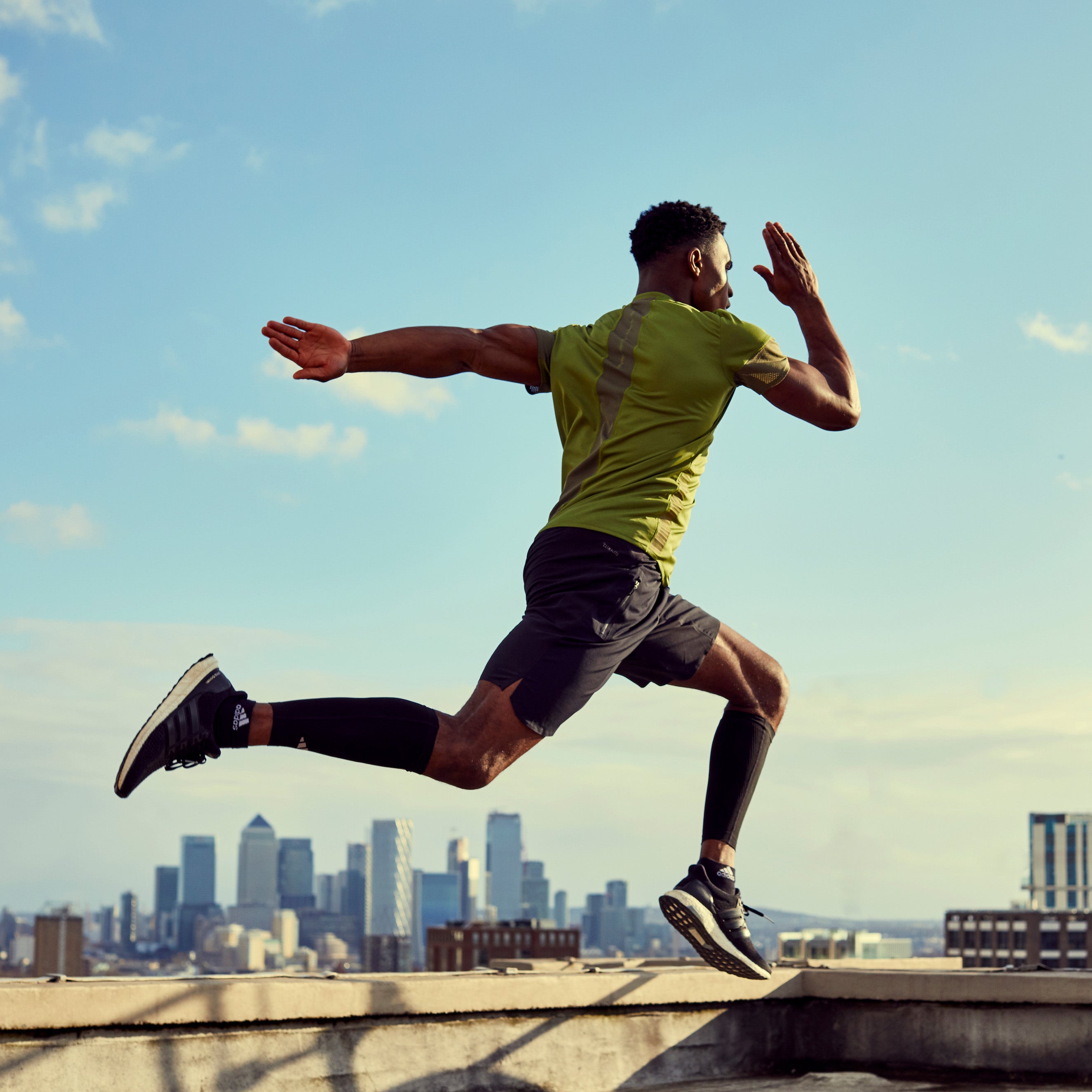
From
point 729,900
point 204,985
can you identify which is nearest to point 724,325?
point 729,900

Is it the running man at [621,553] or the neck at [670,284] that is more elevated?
the neck at [670,284]

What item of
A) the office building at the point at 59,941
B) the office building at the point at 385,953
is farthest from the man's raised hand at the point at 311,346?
the office building at the point at 385,953

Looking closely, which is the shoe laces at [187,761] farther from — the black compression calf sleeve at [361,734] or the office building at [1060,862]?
the office building at [1060,862]

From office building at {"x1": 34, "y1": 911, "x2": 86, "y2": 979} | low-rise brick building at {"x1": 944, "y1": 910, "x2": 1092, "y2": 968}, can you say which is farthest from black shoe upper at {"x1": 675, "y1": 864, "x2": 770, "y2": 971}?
low-rise brick building at {"x1": 944, "y1": 910, "x2": 1092, "y2": 968}

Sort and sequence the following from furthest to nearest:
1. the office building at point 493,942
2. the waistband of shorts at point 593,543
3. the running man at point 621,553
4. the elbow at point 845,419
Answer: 1. the office building at point 493,942
2. the elbow at point 845,419
3. the waistband of shorts at point 593,543
4. the running man at point 621,553

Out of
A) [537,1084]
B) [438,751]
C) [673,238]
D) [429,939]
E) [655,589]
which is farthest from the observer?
[429,939]

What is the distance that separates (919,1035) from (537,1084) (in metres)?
1.65

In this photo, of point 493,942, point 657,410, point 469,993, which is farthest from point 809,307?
point 493,942

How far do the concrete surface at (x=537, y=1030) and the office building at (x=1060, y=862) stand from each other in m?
179

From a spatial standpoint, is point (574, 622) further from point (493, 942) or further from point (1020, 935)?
point (1020, 935)

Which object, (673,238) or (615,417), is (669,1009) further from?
(673,238)

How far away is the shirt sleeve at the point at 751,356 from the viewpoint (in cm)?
408

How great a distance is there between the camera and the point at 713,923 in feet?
14.3

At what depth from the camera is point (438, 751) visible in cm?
373
